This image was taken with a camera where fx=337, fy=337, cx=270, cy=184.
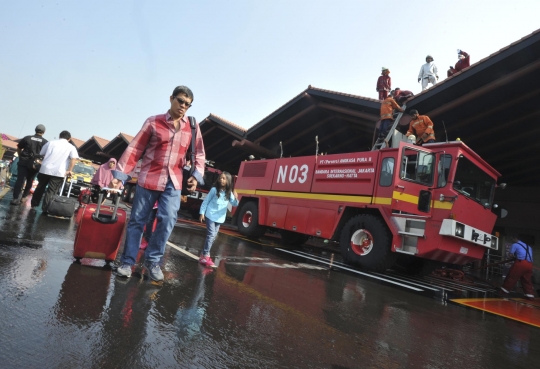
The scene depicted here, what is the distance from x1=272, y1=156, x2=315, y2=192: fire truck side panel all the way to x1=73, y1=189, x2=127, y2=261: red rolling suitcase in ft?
19.8

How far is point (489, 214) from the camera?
720cm

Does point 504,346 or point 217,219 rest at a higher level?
point 217,219

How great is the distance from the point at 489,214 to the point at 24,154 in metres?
9.72

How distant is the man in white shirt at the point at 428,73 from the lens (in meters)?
10.9

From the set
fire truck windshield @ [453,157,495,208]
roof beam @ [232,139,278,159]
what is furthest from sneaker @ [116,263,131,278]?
roof beam @ [232,139,278,159]

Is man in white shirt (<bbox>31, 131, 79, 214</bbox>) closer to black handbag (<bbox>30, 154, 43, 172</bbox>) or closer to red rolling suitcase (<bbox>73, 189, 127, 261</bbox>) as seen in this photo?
black handbag (<bbox>30, 154, 43, 172</bbox>)

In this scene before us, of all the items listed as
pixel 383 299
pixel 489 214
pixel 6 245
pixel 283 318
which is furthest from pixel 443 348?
pixel 489 214

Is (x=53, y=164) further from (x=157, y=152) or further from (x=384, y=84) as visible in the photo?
(x=384, y=84)

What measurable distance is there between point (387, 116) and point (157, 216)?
298 inches

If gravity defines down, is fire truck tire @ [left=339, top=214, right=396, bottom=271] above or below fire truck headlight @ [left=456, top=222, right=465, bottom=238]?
below

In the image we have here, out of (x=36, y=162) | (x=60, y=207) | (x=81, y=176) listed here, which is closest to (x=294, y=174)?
(x=60, y=207)

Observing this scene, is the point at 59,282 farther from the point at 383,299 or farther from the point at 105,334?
the point at 383,299

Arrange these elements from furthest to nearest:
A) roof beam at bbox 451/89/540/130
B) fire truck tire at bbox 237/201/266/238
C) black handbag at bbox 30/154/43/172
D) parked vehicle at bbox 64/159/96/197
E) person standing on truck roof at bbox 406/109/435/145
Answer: parked vehicle at bbox 64/159/96/197, fire truck tire at bbox 237/201/266/238, roof beam at bbox 451/89/540/130, person standing on truck roof at bbox 406/109/435/145, black handbag at bbox 30/154/43/172

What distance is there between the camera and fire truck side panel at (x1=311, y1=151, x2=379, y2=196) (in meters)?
7.39
